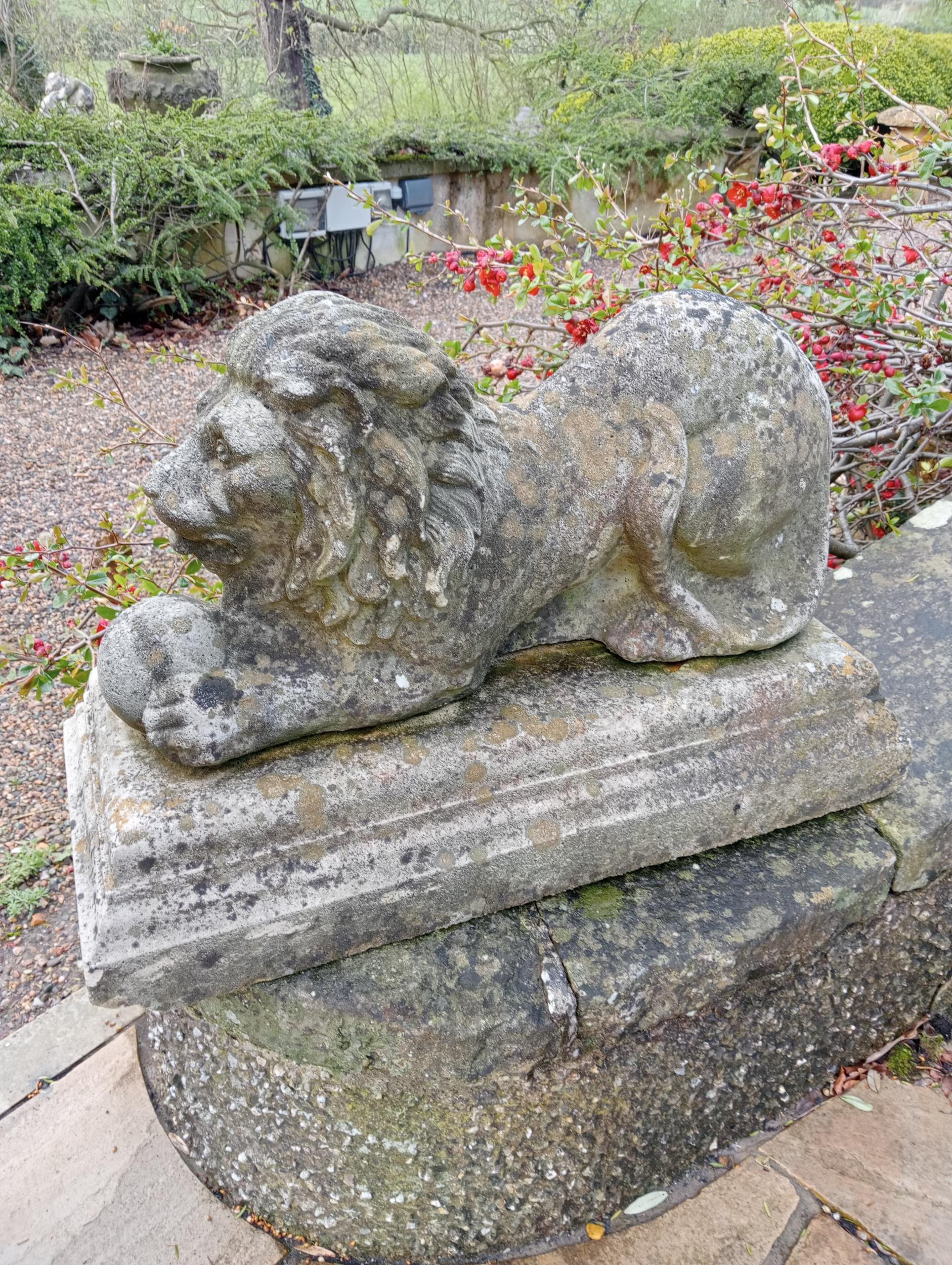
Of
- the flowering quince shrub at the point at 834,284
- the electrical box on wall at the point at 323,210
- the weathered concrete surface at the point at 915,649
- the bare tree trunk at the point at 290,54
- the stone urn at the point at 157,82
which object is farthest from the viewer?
the bare tree trunk at the point at 290,54

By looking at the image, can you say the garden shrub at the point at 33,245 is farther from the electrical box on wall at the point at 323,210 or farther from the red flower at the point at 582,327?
the red flower at the point at 582,327

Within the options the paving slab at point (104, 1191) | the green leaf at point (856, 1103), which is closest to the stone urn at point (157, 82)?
the paving slab at point (104, 1191)

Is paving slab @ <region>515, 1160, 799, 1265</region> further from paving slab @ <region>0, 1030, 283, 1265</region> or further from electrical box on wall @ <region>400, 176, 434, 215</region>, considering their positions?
electrical box on wall @ <region>400, 176, 434, 215</region>

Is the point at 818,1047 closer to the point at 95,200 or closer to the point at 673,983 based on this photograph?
the point at 673,983

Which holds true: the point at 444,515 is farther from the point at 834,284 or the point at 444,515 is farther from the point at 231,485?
the point at 834,284

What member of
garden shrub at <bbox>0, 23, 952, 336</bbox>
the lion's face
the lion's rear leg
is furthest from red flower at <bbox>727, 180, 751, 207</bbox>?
the lion's face

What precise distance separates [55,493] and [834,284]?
3483mm

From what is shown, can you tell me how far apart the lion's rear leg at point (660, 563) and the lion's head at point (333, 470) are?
0.32 m

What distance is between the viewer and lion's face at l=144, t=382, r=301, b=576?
1.28m

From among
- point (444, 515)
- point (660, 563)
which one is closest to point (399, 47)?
point (660, 563)

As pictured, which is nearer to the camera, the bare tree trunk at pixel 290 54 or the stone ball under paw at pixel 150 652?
the stone ball under paw at pixel 150 652

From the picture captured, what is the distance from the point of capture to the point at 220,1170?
67.9 inches

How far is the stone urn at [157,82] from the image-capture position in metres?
6.77

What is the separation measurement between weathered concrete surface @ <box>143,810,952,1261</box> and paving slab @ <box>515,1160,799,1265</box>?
0.05 meters
